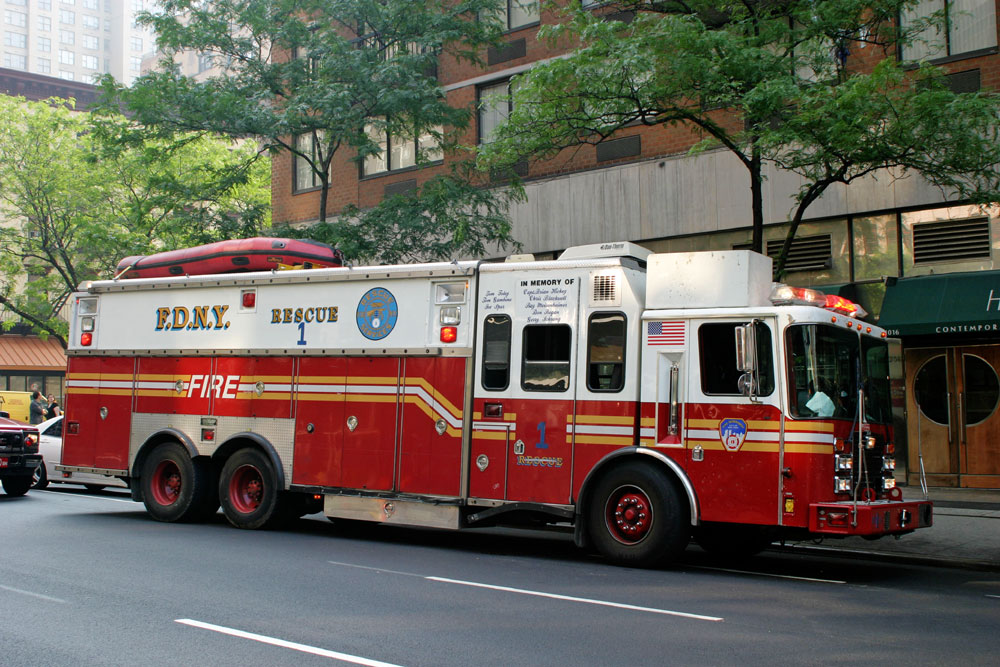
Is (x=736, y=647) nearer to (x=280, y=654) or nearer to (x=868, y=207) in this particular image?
(x=280, y=654)

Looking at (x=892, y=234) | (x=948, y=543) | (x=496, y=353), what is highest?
(x=892, y=234)

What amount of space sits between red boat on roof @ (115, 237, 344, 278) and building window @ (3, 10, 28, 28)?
114m

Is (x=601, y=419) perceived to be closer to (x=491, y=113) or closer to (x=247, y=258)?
(x=247, y=258)

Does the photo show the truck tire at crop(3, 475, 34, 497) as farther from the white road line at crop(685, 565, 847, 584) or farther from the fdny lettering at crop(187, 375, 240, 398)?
the white road line at crop(685, 565, 847, 584)

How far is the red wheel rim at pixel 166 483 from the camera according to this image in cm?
1353

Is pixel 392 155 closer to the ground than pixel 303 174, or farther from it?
closer to the ground

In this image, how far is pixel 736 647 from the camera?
21.3 feet

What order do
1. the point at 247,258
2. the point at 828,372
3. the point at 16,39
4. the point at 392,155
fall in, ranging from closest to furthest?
1. the point at 828,372
2. the point at 247,258
3. the point at 392,155
4. the point at 16,39

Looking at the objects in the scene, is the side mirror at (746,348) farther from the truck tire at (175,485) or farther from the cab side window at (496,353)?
the truck tire at (175,485)

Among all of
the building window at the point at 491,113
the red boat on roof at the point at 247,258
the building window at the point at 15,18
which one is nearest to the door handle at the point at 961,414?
the red boat on roof at the point at 247,258

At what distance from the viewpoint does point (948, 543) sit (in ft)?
39.3

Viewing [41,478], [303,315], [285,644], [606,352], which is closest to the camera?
[285,644]

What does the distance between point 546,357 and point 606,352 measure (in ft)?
2.34

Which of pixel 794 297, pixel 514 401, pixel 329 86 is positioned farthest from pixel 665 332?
pixel 329 86
